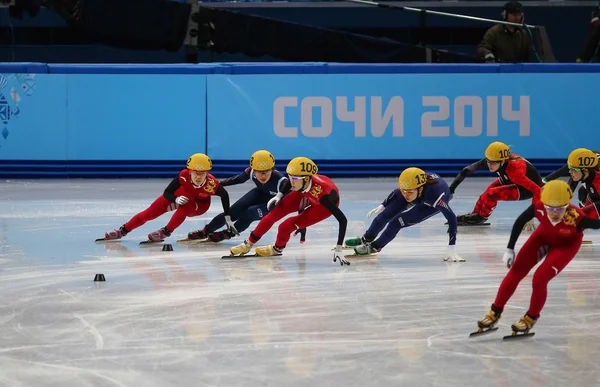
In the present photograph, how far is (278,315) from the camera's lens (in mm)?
7980

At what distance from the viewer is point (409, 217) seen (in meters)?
10.9

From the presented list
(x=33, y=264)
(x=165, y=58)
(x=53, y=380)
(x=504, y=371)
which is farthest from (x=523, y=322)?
(x=165, y=58)

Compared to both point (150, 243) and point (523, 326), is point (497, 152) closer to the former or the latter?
point (150, 243)

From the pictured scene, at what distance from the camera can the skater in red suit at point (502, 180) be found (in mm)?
12688

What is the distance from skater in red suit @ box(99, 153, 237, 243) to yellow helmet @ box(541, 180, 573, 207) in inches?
196

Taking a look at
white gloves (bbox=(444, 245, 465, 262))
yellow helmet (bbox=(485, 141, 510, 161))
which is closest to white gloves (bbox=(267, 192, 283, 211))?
white gloves (bbox=(444, 245, 465, 262))

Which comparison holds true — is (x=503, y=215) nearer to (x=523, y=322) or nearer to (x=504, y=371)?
(x=523, y=322)

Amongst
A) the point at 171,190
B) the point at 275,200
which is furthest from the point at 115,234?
the point at 275,200

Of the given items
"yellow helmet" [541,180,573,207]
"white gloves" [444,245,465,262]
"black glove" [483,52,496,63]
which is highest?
"black glove" [483,52,496,63]

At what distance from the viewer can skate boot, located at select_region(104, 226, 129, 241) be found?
38.7 ft

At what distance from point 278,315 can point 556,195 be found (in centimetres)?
223

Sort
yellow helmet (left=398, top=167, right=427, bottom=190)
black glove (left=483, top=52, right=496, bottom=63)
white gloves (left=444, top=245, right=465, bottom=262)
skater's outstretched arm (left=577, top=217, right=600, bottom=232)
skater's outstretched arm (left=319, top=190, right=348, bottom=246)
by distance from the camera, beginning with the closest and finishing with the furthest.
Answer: skater's outstretched arm (left=577, top=217, right=600, bottom=232)
skater's outstretched arm (left=319, top=190, right=348, bottom=246)
yellow helmet (left=398, top=167, right=427, bottom=190)
white gloves (left=444, top=245, right=465, bottom=262)
black glove (left=483, top=52, right=496, bottom=63)

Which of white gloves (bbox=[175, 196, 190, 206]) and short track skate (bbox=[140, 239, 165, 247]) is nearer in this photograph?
short track skate (bbox=[140, 239, 165, 247])

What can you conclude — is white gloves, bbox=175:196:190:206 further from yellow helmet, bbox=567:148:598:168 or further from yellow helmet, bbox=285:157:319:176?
yellow helmet, bbox=567:148:598:168
